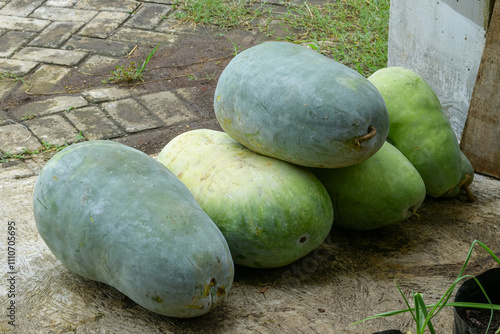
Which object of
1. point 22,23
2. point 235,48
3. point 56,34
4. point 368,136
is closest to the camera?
point 368,136

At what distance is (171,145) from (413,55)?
1393 millimetres

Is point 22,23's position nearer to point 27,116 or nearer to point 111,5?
point 111,5

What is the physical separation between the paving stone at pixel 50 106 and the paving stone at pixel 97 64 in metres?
0.34

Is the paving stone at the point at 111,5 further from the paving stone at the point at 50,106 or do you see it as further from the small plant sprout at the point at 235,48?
the paving stone at the point at 50,106

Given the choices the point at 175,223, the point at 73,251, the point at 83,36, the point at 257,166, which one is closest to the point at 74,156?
the point at 73,251

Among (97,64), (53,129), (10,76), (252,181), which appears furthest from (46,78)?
(252,181)

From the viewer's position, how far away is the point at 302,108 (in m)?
1.40

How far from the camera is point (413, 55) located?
102 inches

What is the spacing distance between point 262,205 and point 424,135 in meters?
0.58

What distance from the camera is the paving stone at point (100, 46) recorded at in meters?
3.95

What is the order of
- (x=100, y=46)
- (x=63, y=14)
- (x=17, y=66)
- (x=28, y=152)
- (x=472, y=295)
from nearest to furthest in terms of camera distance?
1. (x=472, y=295)
2. (x=28, y=152)
3. (x=17, y=66)
4. (x=100, y=46)
5. (x=63, y=14)

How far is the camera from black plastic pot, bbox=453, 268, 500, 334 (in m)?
1.08

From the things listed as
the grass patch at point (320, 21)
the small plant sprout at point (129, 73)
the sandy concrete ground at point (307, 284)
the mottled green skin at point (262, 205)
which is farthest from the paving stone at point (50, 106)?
the mottled green skin at point (262, 205)

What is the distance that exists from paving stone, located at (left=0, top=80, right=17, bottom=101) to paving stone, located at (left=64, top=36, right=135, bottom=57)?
0.53 metres
